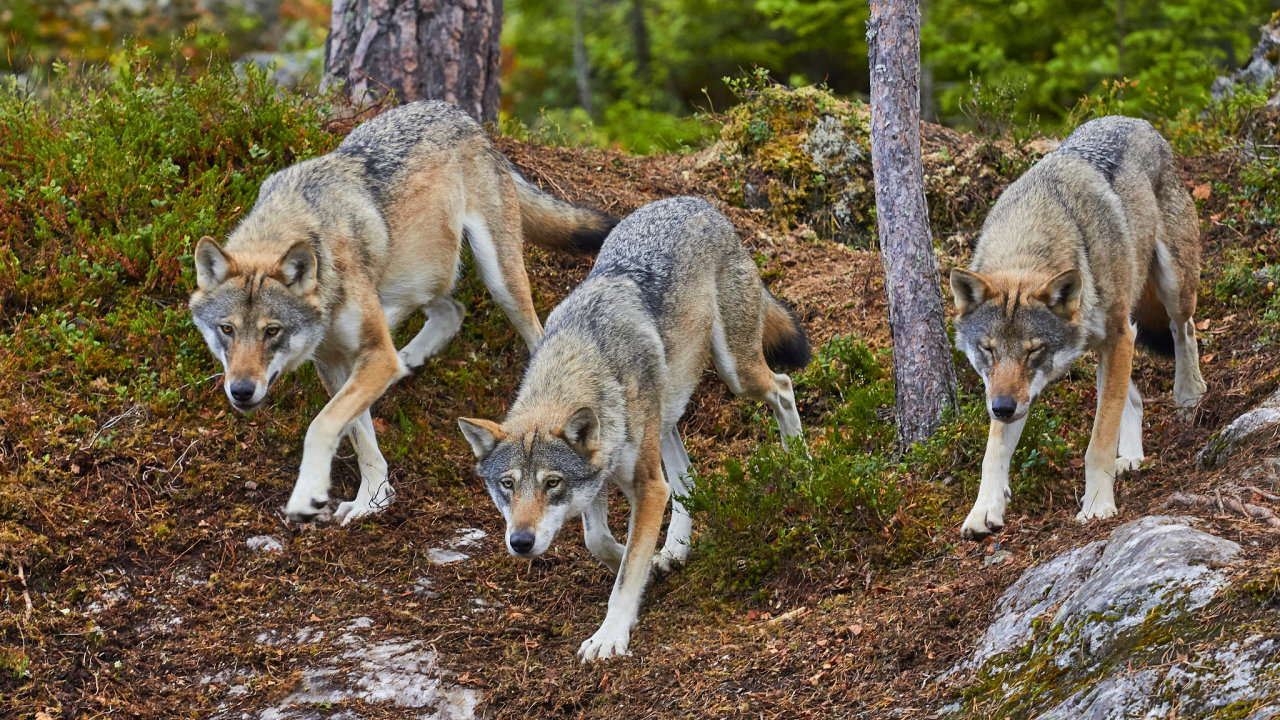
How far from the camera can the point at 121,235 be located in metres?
7.49

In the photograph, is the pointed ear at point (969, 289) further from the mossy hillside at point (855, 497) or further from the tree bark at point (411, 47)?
the tree bark at point (411, 47)

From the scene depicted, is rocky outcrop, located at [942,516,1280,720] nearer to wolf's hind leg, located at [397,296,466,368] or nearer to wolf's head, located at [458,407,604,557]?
wolf's head, located at [458,407,604,557]

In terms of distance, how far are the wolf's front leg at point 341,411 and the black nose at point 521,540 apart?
1374mm

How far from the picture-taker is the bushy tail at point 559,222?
26.7 feet

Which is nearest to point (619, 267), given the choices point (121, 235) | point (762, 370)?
point (762, 370)

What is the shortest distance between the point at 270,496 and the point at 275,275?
156 cm

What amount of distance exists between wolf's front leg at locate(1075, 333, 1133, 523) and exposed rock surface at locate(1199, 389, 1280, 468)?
48 cm

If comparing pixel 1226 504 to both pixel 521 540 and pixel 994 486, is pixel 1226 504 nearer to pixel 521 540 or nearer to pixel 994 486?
pixel 994 486

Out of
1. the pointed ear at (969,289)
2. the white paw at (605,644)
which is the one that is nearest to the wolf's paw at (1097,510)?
the pointed ear at (969,289)

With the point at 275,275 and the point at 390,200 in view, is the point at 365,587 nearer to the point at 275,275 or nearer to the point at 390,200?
the point at 275,275

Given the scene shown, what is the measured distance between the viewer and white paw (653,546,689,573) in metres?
6.38

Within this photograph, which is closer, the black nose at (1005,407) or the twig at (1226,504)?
the twig at (1226,504)

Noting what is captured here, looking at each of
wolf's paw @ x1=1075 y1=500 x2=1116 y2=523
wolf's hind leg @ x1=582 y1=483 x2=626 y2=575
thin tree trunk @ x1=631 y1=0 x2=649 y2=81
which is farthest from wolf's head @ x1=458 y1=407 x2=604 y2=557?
thin tree trunk @ x1=631 y1=0 x2=649 y2=81

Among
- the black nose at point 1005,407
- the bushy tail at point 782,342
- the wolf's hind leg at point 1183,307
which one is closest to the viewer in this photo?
the black nose at point 1005,407
